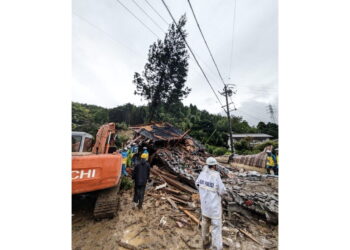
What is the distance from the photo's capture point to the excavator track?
2.09 m

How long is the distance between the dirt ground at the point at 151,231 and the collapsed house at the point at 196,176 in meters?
0.19

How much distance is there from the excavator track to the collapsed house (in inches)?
68.3

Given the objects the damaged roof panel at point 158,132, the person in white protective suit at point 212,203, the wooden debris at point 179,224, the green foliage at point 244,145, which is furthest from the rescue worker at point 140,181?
the green foliage at point 244,145

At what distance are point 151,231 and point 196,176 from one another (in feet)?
6.99

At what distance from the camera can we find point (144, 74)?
9.62 metres

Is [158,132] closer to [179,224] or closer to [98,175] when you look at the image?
[179,224]

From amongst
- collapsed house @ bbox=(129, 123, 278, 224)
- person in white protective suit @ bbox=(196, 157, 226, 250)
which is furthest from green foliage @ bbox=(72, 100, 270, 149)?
person in white protective suit @ bbox=(196, 157, 226, 250)

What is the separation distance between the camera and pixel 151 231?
2.03 metres

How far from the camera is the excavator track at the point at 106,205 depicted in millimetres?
2090

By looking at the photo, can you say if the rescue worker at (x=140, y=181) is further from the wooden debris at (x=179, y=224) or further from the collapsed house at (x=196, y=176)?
the collapsed house at (x=196, y=176)

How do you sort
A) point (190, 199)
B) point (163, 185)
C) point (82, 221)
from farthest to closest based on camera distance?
point (163, 185), point (190, 199), point (82, 221)

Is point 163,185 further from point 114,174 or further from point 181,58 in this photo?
point 181,58
